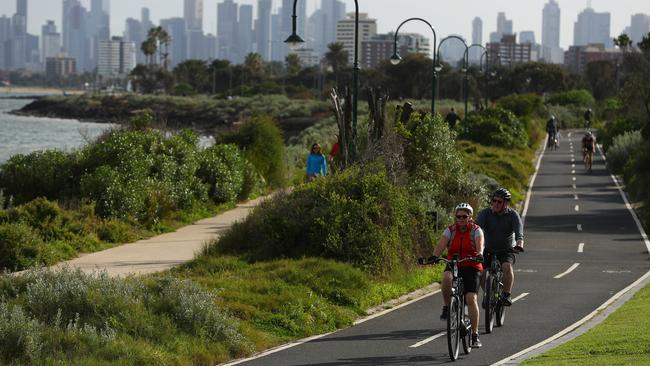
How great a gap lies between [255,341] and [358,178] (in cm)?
725

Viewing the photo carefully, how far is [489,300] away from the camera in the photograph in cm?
1700

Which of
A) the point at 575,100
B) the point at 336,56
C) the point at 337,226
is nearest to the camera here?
the point at 337,226

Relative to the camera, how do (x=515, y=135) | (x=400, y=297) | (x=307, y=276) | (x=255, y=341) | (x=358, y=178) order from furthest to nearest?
(x=515, y=135) → (x=358, y=178) → (x=400, y=297) → (x=307, y=276) → (x=255, y=341)

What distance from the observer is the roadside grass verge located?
→ 1339 centimetres

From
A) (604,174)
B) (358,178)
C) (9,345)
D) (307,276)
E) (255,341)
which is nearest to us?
(9,345)

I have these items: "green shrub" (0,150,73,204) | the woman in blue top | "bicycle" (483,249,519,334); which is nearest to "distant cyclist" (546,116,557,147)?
the woman in blue top

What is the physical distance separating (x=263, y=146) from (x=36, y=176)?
11484mm

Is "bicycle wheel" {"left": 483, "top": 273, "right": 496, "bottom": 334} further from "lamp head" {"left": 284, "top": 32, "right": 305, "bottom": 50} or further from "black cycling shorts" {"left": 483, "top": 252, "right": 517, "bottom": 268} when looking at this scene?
"lamp head" {"left": 284, "top": 32, "right": 305, "bottom": 50}

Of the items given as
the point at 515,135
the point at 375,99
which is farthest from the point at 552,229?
the point at 515,135

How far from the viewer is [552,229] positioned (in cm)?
3669

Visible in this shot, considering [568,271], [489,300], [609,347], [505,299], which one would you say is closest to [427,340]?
[489,300]

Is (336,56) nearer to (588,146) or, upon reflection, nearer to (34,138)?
(34,138)

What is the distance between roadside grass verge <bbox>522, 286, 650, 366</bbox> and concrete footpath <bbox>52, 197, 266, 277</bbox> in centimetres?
703

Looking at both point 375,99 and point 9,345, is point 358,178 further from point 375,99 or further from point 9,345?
point 9,345
